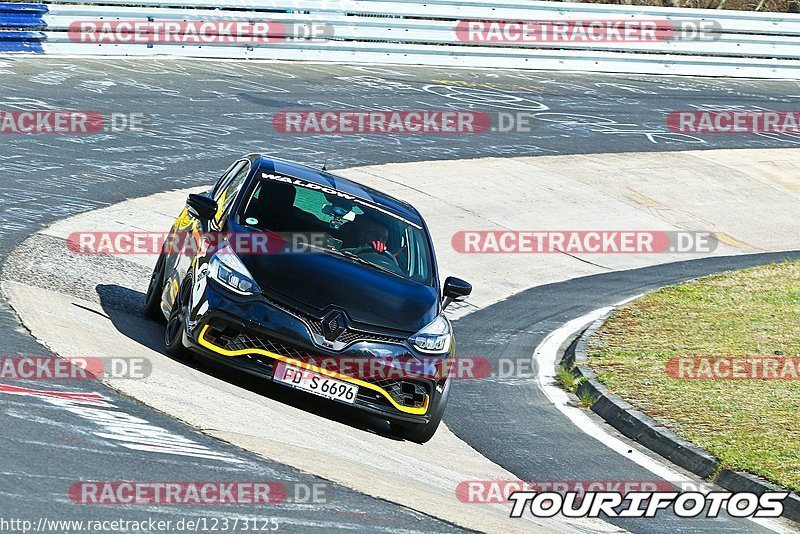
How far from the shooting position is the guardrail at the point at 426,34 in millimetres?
22422

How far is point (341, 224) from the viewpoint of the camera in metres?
9.37

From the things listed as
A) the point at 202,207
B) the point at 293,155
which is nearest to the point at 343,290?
the point at 202,207

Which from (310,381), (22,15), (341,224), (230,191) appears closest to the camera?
(310,381)

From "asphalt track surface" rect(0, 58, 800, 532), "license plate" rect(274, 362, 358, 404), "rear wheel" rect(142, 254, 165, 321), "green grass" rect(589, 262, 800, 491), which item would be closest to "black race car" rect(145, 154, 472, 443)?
"license plate" rect(274, 362, 358, 404)

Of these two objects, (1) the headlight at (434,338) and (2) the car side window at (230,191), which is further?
(2) the car side window at (230,191)

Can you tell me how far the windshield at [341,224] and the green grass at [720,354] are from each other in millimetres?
2263

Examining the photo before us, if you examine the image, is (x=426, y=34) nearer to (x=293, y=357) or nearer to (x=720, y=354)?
(x=720, y=354)

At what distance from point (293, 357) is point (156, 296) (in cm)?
232

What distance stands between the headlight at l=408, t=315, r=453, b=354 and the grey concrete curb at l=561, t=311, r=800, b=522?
70.7 inches

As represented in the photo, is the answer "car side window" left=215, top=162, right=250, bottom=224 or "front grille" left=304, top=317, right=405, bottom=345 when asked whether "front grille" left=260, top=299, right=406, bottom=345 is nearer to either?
"front grille" left=304, top=317, right=405, bottom=345

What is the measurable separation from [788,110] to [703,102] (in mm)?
2153

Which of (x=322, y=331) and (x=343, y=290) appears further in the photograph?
(x=343, y=290)

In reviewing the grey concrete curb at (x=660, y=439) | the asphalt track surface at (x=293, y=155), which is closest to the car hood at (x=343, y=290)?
the asphalt track surface at (x=293, y=155)

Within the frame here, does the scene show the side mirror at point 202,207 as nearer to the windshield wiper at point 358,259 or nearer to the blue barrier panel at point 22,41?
the windshield wiper at point 358,259
